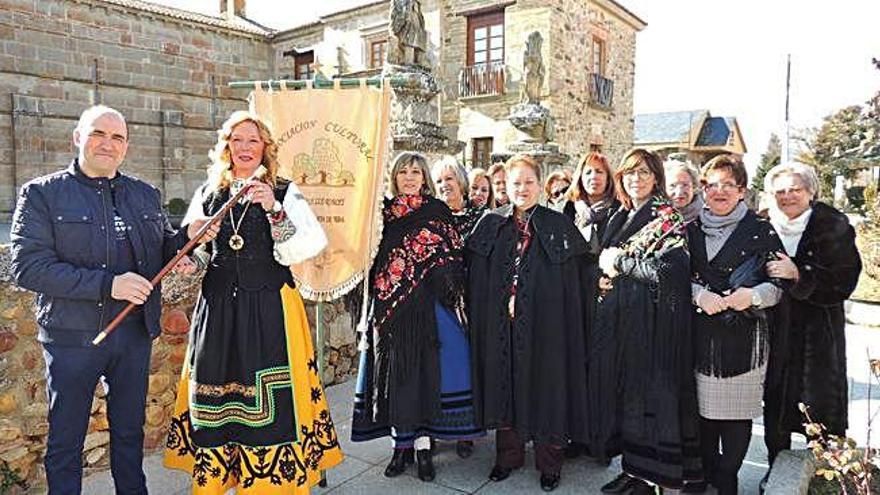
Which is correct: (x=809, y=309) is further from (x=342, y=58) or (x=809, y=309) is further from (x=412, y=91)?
(x=342, y=58)

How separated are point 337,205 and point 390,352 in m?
0.81

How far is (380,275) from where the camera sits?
309 centimetres

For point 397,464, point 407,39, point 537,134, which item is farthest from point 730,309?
point 537,134

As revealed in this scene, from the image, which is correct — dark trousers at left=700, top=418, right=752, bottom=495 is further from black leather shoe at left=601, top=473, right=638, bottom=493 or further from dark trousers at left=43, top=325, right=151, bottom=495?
dark trousers at left=43, top=325, right=151, bottom=495

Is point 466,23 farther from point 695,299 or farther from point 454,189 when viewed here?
point 695,299

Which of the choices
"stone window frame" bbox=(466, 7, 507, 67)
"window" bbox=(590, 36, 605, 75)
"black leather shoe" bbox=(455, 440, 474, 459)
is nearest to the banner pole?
"black leather shoe" bbox=(455, 440, 474, 459)

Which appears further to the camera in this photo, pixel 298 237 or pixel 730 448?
pixel 730 448

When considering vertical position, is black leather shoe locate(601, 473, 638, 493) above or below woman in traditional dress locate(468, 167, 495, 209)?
below

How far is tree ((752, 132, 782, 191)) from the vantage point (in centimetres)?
2791

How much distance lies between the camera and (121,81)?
629 inches

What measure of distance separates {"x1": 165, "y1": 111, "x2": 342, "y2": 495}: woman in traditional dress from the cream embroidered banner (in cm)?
51

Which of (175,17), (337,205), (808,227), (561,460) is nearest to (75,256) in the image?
(337,205)

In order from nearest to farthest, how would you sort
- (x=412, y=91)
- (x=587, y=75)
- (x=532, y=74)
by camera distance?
(x=412, y=91)
(x=532, y=74)
(x=587, y=75)

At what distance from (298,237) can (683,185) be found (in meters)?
2.00
